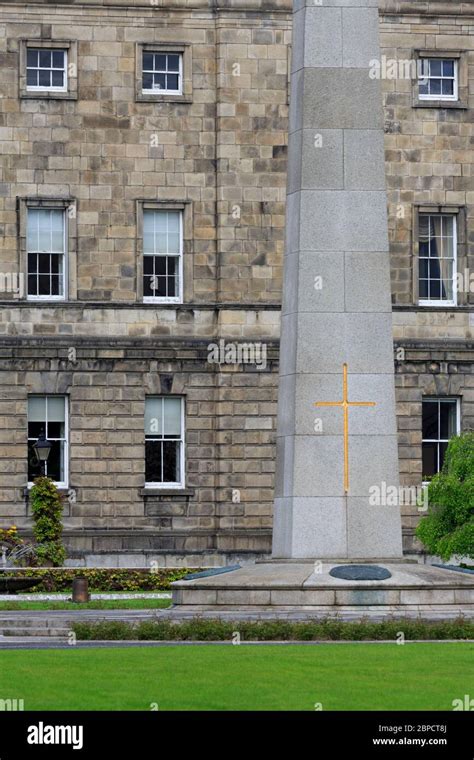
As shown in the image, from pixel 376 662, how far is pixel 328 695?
4.01 m

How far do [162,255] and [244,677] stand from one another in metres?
36.9

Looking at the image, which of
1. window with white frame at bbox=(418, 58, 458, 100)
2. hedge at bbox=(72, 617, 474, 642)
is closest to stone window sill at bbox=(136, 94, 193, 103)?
window with white frame at bbox=(418, 58, 458, 100)

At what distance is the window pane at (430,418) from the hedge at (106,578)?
11901 millimetres

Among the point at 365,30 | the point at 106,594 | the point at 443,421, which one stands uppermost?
the point at 365,30

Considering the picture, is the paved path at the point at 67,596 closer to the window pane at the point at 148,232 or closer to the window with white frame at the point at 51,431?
the window with white frame at the point at 51,431

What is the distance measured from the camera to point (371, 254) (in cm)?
3772

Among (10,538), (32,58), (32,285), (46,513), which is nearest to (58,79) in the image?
(32,58)

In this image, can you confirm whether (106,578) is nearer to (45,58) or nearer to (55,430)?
(55,430)

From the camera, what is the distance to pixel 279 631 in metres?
32.0

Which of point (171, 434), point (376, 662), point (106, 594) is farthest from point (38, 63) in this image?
point (376, 662)

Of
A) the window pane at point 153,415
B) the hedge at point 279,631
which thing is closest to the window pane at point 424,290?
the window pane at point 153,415

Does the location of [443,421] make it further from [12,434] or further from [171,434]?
[12,434]

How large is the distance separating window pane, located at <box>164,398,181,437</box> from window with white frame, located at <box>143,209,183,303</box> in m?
2.72

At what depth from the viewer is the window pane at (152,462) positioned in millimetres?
→ 61906
